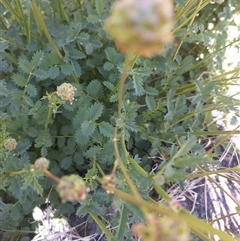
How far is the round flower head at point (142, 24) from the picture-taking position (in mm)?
389

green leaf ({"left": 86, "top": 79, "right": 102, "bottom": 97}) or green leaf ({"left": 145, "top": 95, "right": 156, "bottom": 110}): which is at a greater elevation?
green leaf ({"left": 145, "top": 95, "right": 156, "bottom": 110})

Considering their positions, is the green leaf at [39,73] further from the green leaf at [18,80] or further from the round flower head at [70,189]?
the round flower head at [70,189]

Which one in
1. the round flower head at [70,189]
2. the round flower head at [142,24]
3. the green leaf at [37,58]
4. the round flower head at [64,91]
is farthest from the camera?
the green leaf at [37,58]

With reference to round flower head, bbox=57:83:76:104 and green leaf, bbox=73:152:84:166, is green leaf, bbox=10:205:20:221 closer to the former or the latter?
green leaf, bbox=73:152:84:166

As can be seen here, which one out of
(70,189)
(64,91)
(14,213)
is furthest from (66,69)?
(70,189)

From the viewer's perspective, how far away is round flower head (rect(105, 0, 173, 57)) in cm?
39

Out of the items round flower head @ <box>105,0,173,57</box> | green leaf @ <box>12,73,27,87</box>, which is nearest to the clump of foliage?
green leaf @ <box>12,73,27,87</box>

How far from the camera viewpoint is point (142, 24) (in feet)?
1.27

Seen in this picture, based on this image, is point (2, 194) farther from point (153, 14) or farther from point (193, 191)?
point (153, 14)

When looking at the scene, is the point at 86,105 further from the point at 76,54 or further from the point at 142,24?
the point at 142,24

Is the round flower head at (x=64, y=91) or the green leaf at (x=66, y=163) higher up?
the round flower head at (x=64, y=91)

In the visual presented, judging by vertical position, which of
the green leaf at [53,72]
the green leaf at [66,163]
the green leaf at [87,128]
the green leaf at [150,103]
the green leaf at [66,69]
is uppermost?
the green leaf at [150,103]

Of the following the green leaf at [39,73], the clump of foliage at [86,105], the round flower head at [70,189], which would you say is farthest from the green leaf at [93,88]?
the round flower head at [70,189]

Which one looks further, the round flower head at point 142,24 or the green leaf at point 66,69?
the green leaf at point 66,69
